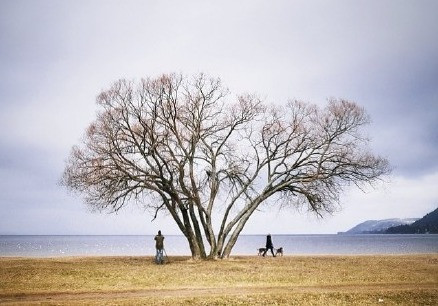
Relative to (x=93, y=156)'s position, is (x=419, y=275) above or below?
below

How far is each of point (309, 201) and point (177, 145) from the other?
9.81 m

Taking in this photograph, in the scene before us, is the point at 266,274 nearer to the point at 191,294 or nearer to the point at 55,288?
the point at 191,294

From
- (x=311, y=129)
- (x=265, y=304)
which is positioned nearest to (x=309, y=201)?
(x=311, y=129)

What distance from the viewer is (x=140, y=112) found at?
27.2 metres

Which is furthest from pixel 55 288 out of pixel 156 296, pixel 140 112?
pixel 140 112

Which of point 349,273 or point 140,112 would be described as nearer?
point 349,273

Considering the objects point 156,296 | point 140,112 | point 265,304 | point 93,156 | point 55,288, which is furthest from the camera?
point 140,112

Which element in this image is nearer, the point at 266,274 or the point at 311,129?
the point at 266,274

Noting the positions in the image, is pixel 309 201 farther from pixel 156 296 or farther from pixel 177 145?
pixel 156 296

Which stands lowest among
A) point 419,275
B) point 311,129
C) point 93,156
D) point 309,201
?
point 419,275

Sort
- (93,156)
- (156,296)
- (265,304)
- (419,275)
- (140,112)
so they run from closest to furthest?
(265,304), (156,296), (419,275), (93,156), (140,112)

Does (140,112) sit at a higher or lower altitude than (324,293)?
higher

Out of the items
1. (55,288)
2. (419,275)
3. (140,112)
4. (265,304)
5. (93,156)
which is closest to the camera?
(265,304)

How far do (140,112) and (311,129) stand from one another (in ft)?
38.1
